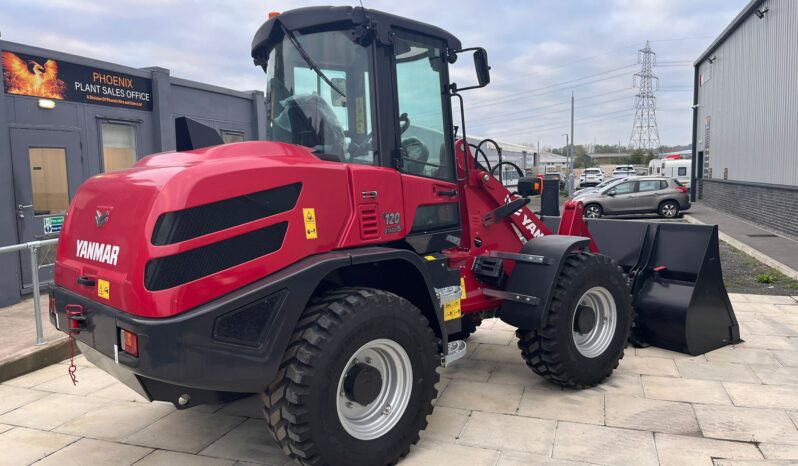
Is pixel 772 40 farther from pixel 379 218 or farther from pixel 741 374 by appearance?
pixel 379 218

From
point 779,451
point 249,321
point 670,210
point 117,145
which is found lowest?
point 779,451

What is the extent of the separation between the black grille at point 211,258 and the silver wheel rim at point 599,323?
2768mm

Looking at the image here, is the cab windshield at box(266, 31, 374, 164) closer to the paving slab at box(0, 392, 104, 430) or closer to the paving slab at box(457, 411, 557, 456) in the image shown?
the paving slab at box(457, 411, 557, 456)

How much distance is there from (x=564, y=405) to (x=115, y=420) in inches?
131

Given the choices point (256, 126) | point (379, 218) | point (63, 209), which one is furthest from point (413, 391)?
point (256, 126)

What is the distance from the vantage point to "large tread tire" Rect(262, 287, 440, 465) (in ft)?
9.72

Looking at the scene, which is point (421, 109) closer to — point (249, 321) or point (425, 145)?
point (425, 145)

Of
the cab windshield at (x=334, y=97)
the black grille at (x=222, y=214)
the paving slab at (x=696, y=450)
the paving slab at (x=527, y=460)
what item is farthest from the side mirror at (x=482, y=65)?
the paving slab at (x=696, y=450)

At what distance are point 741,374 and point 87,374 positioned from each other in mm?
5769

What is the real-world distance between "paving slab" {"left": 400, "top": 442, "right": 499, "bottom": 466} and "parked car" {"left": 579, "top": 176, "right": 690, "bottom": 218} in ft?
58.9

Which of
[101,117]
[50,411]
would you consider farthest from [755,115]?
[50,411]

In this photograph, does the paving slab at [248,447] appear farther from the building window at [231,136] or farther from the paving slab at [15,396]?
the building window at [231,136]

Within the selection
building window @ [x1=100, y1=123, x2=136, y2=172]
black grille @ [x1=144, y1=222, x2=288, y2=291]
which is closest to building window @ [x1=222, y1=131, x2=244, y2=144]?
building window @ [x1=100, y1=123, x2=136, y2=172]

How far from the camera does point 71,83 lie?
8.53 meters
